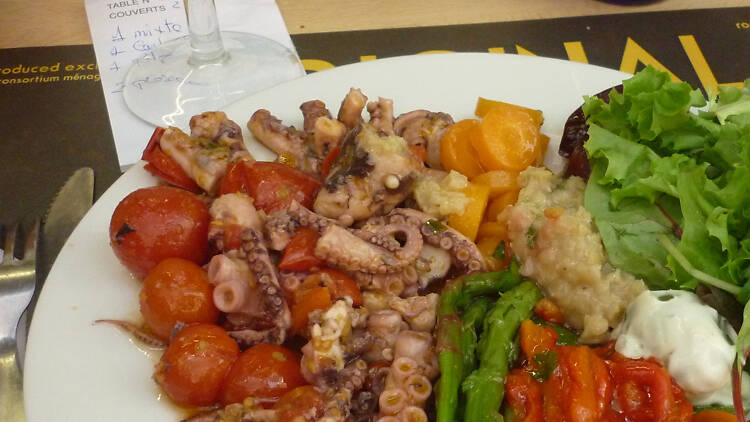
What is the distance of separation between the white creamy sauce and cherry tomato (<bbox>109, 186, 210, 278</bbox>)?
1.06 m

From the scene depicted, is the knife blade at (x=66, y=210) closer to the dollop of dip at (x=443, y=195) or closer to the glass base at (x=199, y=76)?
the glass base at (x=199, y=76)

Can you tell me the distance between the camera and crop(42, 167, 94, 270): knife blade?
6.59 feet

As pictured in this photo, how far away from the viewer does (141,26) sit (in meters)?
2.90

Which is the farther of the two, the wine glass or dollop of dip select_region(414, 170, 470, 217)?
the wine glass

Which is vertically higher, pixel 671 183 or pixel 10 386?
pixel 671 183

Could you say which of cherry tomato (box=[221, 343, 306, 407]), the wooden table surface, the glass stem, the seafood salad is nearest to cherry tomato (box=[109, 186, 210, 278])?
the seafood salad

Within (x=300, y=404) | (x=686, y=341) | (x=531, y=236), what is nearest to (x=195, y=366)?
(x=300, y=404)

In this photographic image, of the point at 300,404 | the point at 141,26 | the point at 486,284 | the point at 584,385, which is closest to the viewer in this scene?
the point at 584,385

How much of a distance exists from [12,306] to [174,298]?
2.03 feet

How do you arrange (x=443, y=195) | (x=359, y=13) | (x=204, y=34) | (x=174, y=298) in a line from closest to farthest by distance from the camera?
1. (x=174, y=298)
2. (x=443, y=195)
3. (x=204, y=34)
4. (x=359, y=13)

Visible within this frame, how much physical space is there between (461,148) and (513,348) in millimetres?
658

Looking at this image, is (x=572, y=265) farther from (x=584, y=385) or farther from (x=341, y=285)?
(x=341, y=285)

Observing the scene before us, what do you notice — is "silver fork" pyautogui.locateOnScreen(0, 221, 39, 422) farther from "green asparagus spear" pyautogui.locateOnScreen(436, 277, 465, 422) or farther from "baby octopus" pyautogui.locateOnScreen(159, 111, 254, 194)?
"green asparagus spear" pyautogui.locateOnScreen(436, 277, 465, 422)

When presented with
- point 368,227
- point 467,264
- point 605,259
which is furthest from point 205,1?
point 605,259
